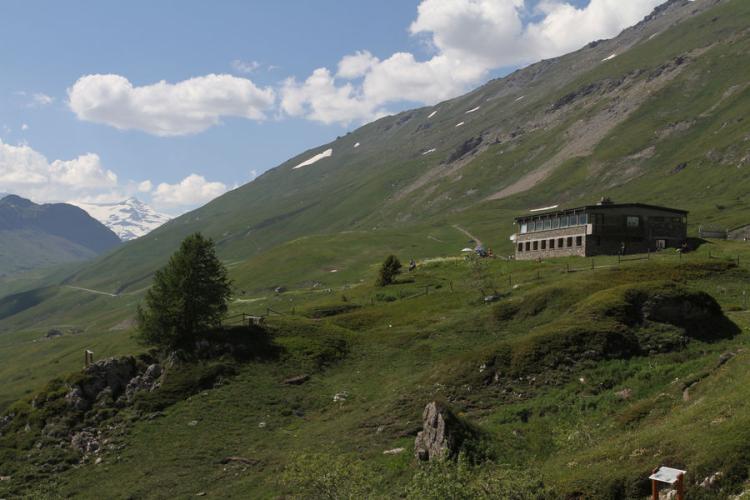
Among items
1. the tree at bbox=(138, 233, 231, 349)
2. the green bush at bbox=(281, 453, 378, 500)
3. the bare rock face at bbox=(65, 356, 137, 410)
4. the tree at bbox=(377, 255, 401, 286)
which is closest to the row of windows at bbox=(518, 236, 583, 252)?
the tree at bbox=(377, 255, 401, 286)

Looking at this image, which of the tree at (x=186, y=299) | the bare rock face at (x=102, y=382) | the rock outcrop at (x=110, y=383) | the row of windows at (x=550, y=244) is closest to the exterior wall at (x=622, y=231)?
the row of windows at (x=550, y=244)

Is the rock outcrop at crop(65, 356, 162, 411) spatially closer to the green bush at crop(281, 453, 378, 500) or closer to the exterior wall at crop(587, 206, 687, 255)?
the green bush at crop(281, 453, 378, 500)

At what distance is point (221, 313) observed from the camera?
3152 inches

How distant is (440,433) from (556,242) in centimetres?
8741

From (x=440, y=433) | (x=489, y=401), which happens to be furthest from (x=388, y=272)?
(x=440, y=433)

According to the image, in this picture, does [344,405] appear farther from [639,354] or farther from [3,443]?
[3,443]

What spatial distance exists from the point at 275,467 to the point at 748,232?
16469cm

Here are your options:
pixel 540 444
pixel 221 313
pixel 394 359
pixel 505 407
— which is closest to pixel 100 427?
pixel 221 313

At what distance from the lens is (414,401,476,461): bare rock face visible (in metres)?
40.9

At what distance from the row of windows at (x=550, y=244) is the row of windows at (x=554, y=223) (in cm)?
236

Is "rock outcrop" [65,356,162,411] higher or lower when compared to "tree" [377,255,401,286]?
lower

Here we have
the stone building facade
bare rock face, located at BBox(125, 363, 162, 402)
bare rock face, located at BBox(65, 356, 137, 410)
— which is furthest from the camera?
the stone building facade

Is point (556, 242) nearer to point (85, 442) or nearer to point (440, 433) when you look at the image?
point (440, 433)

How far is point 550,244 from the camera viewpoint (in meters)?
125
